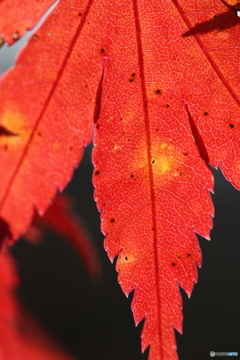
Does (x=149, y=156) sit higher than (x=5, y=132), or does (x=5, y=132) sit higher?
(x=5, y=132)

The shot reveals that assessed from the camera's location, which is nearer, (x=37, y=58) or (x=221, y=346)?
(x=37, y=58)

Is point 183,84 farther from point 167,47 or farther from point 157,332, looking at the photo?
point 157,332

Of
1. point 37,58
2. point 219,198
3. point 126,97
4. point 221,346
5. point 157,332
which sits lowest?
point 221,346

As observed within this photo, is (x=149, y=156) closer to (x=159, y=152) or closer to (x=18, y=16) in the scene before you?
(x=159, y=152)

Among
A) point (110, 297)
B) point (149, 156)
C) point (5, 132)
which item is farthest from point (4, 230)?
point (110, 297)

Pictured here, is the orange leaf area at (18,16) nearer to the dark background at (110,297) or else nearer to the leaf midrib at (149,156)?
the leaf midrib at (149,156)

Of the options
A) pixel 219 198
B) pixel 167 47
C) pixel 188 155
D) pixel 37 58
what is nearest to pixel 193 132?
pixel 188 155

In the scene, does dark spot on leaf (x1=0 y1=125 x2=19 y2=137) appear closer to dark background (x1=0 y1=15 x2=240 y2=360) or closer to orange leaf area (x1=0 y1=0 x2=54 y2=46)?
orange leaf area (x1=0 y1=0 x2=54 y2=46)
